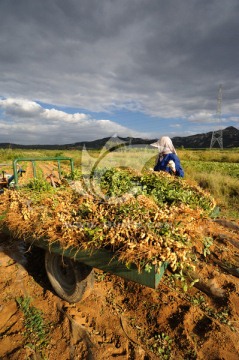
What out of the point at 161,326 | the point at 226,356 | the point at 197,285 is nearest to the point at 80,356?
the point at 161,326

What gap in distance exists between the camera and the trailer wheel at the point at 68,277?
2.89 meters

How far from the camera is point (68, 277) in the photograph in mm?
3217

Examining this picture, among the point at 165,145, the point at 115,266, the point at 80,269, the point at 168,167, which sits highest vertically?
the point at 165,145

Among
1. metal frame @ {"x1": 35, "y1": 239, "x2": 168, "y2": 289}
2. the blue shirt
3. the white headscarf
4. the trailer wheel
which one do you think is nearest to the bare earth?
the trailer wheel

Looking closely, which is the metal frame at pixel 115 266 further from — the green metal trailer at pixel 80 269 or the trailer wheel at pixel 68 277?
the trailer wheel at pixel 68 277

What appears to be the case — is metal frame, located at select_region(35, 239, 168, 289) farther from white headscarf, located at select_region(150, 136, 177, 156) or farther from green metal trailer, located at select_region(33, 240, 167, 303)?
white headscarf, located at select_region(150, 136, 177, 156)

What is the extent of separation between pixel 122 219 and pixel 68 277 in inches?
59.6

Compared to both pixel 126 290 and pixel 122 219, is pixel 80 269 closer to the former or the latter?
pixel 126 290

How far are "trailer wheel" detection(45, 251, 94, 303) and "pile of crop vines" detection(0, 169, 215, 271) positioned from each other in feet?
1.86

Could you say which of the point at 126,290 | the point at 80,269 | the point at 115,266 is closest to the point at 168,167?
the point at 126,290

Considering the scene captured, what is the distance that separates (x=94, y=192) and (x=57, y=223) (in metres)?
0.90

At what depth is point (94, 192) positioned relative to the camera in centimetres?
331

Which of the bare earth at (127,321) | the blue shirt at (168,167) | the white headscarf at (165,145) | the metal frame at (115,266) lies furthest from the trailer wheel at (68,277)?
the white headscarf at (165,145)

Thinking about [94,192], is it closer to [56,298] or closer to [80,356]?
[56,298]
